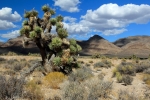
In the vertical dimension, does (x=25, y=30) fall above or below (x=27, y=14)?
below

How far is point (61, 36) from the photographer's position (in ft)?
50.5

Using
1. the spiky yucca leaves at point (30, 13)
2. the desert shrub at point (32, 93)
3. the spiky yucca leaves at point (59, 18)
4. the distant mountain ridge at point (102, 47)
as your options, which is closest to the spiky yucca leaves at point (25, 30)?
the spiky yucca leaves at point (30, 13)

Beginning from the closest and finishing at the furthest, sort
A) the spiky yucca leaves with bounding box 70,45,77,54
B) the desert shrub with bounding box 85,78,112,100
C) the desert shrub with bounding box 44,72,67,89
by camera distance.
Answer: the desert shrub with bounding box 85,78,112,100 < the desert shrub with bounding box 44,72,67,89 < the spiky yucca leaves with bounding box 70,45,77,54

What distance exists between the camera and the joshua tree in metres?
15.1

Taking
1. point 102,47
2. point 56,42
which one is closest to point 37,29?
point 56,42

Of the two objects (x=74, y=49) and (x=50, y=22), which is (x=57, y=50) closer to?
(x=74, y=49)

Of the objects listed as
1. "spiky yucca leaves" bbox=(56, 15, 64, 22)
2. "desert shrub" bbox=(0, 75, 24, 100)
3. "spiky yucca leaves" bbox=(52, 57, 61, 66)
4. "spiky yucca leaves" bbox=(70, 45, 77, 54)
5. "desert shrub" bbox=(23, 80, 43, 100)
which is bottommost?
"desert shrub" bbox=(23, 80, 43, 100)

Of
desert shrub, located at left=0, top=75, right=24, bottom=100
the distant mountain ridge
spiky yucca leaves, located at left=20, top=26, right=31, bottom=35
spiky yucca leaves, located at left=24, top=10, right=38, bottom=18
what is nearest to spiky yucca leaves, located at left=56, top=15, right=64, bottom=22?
spiky yucca leaves, located at left=24, top=10, right=38, bottom=18

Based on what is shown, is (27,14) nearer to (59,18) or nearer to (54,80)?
(59,18)

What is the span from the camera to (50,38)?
15.8m

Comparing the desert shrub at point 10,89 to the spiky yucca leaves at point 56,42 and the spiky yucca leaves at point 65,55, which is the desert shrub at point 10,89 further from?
the spiky yucca leaves at point 65,55

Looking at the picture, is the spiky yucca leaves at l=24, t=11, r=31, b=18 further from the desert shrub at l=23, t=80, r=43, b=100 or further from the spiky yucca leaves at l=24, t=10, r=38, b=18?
the desert shrub at l=23, t=80, r=43, b=100

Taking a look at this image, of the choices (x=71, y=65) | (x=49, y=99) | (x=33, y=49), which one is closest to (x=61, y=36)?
(x=71, y=65)

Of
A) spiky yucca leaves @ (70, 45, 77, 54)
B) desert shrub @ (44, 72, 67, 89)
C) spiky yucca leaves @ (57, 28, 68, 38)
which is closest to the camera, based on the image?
desert shrub @ (44, 72, 67, 89)
